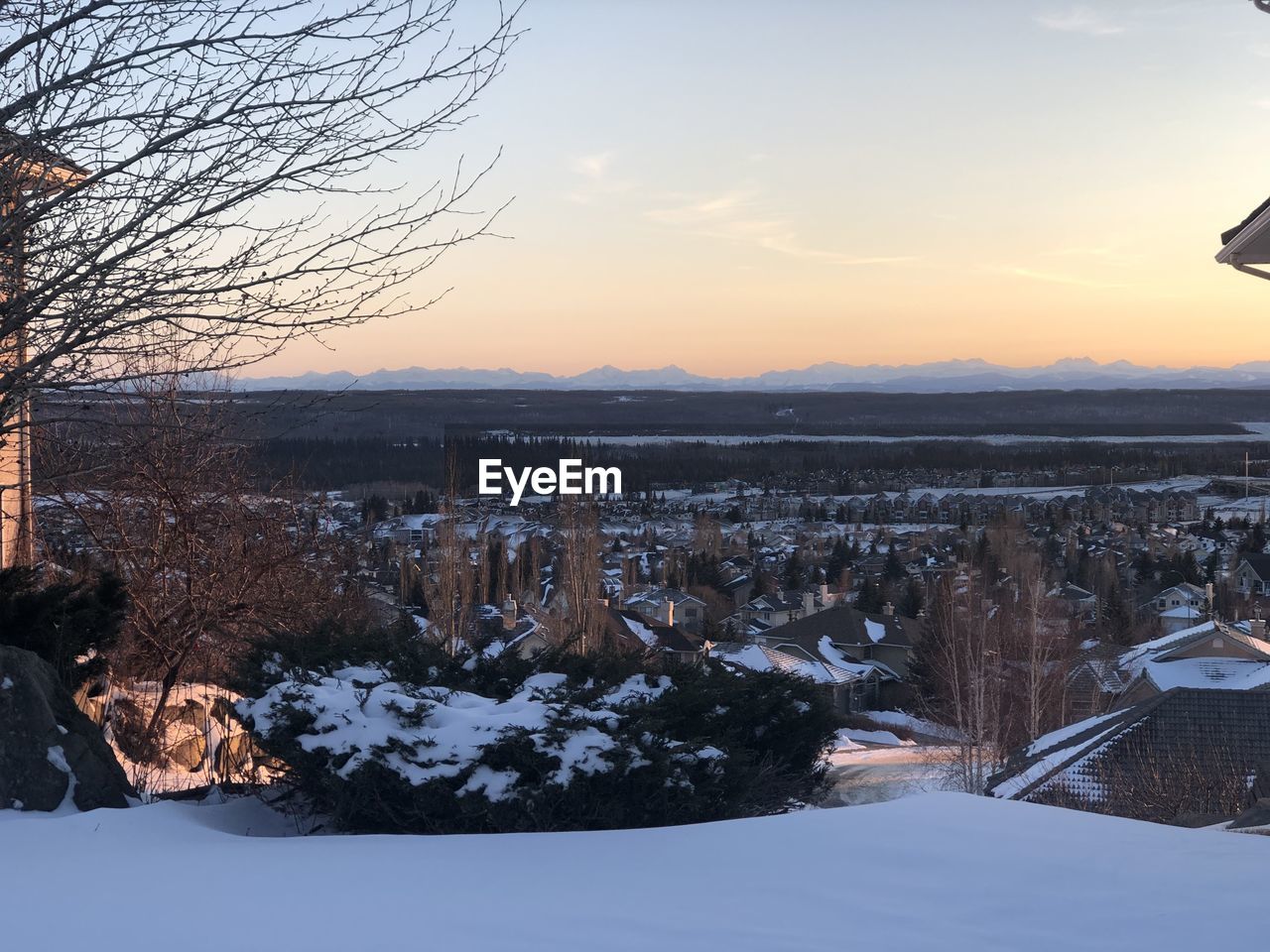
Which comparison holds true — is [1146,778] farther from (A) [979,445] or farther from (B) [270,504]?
(A) [979,445]

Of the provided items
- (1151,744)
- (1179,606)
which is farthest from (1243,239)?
(1179,606)

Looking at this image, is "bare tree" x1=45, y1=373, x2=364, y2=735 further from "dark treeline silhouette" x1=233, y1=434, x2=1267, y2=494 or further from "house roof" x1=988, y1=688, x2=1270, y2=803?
"dark treeline silhouette" x1=233, y1=434, x2=1267, y2=494

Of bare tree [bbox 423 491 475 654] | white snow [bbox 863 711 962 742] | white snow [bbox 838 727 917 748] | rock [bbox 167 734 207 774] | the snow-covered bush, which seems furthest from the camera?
white snow [bbox 863 711 962 742]

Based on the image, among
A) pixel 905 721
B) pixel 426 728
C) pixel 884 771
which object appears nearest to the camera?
pixel 426 728

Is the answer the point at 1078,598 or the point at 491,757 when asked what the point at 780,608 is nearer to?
the point at 1078,598

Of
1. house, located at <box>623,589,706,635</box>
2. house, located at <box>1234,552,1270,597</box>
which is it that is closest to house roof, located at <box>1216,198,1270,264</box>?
house, located at <box>623,589,706,635</box>

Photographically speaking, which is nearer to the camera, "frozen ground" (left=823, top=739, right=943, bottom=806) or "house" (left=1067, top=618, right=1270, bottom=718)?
"frozen ground" (left=823, top=739, right=943, bottom=806)
